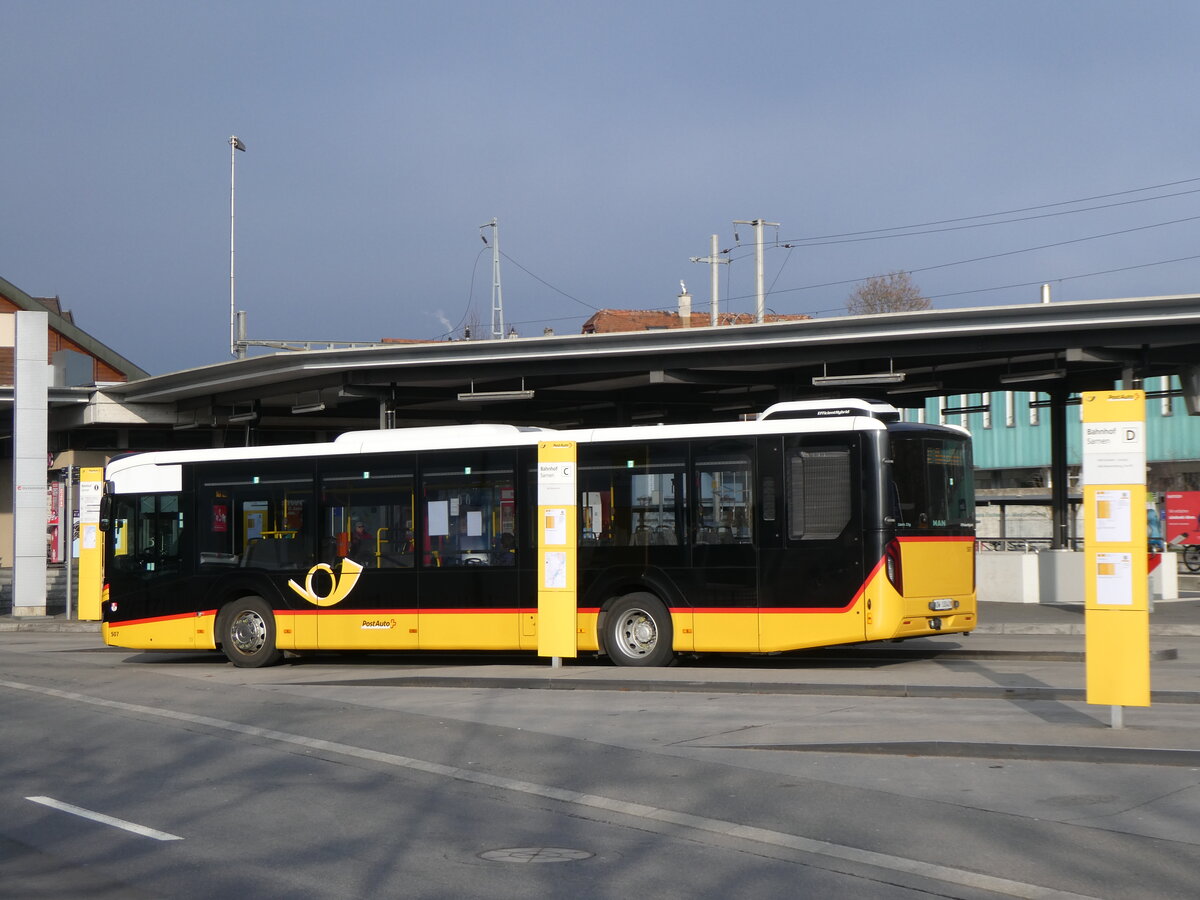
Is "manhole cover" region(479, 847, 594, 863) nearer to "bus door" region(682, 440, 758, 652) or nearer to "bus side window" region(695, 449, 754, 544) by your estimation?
"bus door" region(682, 440, 758, 652)

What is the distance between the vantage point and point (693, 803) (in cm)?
873

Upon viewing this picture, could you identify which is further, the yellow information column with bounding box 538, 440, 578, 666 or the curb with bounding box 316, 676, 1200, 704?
the yellow information column with bounding box 538, 440, 578, 666

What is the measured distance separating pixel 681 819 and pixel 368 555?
33.5 feet

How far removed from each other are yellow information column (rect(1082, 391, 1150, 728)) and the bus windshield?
16.7 feet

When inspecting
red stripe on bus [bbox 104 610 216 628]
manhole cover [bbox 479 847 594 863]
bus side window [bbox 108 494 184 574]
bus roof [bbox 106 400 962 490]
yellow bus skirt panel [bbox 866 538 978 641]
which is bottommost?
manhole cover [bbox 479 847 594 863]

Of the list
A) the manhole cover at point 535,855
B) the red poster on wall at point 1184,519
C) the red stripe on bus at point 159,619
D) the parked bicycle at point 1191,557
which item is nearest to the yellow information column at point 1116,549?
the manhole cover at point 535,855

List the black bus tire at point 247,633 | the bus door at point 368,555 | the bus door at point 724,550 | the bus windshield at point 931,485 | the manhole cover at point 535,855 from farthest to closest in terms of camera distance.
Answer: the black bus tire at point 247,633
the bus door at point 368,555
the bus door at point 724,550
the bus windshield at point 931,485
the manhole cover at point 535,855

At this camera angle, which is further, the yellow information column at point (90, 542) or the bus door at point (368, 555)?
the yellow information column at point (90, 542)

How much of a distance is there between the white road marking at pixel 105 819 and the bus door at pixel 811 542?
28.5ft

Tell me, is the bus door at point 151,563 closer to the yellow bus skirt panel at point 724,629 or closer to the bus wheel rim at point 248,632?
the bus wheel rim at point 248,632

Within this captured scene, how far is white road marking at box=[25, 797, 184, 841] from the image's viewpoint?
7988mm

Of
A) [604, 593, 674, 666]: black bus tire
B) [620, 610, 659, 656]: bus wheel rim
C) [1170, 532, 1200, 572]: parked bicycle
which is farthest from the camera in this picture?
[1170, 532, 1200, 572]: parked bicycle

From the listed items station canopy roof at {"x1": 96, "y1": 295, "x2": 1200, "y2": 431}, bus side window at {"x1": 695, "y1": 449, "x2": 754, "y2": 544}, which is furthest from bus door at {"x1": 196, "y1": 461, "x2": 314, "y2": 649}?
station canopy roof at {"x1": 96, "y1": 295, "x2": 1200, "y2": 431}

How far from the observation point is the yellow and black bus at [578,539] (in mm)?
15594
